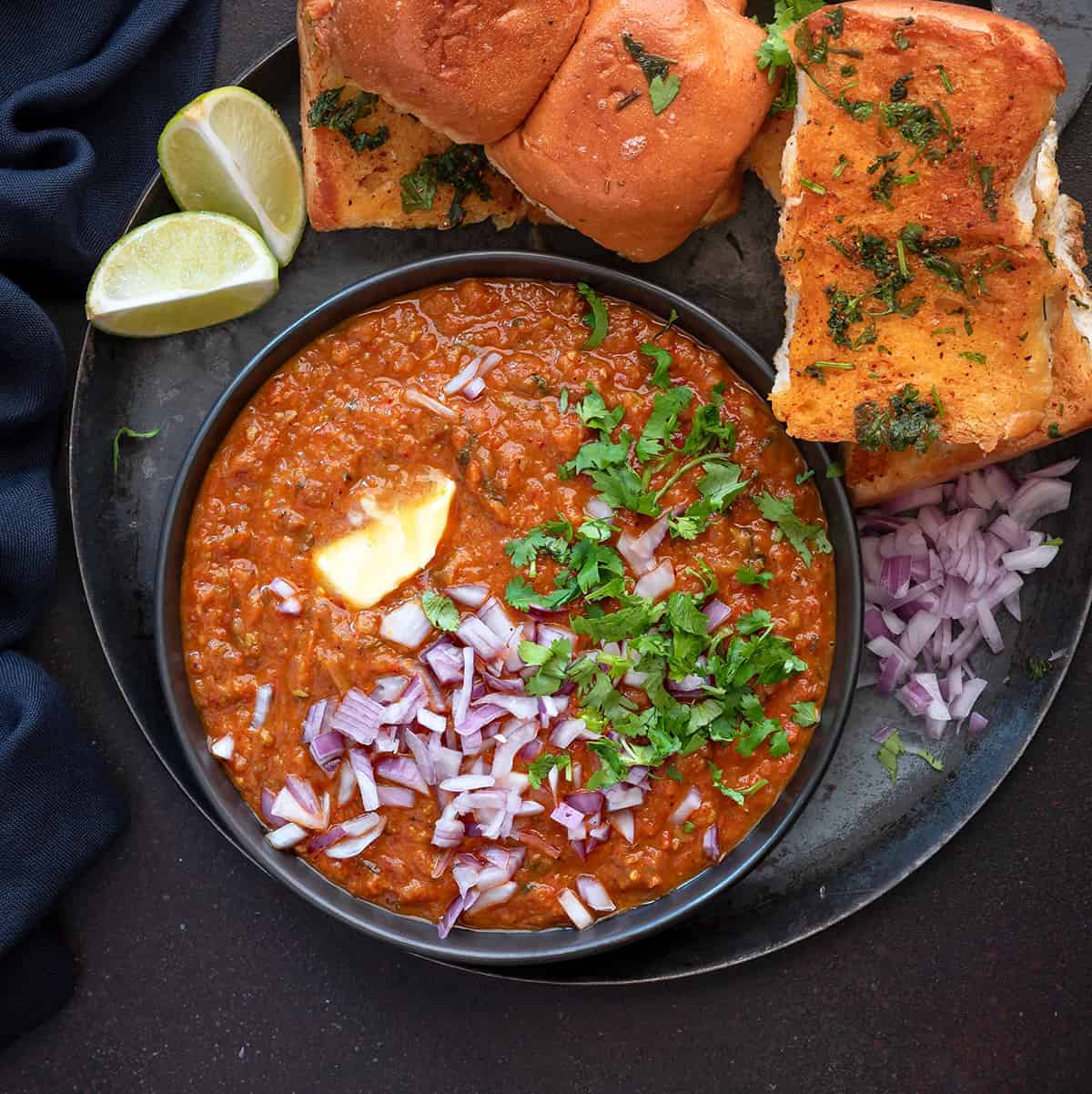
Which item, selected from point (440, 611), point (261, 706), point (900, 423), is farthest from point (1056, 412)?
point (261, 706)

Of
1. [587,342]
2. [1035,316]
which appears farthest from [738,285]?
[1035,316]

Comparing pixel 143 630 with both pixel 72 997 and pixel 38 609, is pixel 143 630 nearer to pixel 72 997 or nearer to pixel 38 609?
pixel 38 609

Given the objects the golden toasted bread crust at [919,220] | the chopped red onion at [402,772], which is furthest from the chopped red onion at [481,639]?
the golden toasted bread crust at [919,220]

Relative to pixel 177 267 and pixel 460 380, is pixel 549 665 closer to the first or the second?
pixel 460 380

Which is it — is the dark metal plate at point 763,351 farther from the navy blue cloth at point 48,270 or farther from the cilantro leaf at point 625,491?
the cilantro leaf at point 625,491

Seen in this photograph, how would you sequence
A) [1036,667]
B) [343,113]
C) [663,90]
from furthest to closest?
[1036,667] < [343,113] < [663,90]

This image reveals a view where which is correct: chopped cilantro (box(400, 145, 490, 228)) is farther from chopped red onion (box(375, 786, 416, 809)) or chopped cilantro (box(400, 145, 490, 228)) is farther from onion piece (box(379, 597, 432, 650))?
chopped red onion (box(375, 786, 416, 809))
